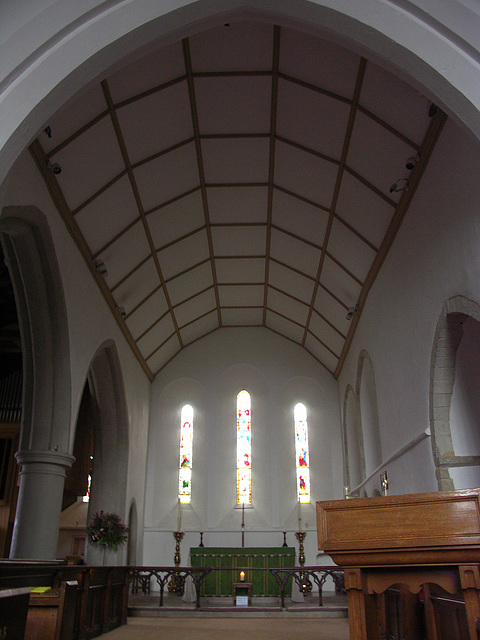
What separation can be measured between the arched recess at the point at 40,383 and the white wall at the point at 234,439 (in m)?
5.30

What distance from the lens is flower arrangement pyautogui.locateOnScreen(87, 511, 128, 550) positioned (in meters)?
8.89

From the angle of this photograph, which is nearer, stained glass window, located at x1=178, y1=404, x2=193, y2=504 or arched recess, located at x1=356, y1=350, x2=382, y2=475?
arched recess, located at x1=356, y1=350, x2=382, y2=475

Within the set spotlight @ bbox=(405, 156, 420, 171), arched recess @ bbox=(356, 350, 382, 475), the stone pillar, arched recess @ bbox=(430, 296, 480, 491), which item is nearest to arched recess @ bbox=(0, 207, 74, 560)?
the stone pillar

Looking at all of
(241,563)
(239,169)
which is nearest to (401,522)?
(239,169)

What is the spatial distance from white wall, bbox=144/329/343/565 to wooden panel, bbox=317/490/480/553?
381 inches

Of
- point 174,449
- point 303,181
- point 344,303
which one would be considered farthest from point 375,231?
point 174,449

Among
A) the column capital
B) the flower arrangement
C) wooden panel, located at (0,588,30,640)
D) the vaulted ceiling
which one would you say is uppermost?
the vaulted ceiling

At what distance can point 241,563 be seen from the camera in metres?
10.4

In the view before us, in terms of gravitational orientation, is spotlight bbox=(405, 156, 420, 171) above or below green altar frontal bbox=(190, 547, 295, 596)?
above

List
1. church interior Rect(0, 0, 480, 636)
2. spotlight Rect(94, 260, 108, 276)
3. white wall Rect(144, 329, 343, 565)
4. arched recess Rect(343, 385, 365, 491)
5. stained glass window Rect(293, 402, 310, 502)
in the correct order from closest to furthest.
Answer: church interior Rect(0, 0, 480, 636), spotlight Rect(94, 260, 108, 276), arched recess Rect(343, 385, 365, 491), white wall Rect(144, 329, 343, 565), stained glass window Rect(293, 402, 310, 502)

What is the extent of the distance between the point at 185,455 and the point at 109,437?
8.60 feet

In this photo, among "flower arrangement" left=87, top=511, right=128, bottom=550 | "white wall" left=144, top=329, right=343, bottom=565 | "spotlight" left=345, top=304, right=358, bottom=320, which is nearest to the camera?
"flower arrangement" left=87, top=511, right=128, bottom=550

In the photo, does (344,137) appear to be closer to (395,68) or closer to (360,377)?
(395,68)

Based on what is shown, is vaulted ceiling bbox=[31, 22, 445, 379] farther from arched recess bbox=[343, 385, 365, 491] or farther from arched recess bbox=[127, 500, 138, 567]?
arched recess bbox=[127, 500, 138, 567]
